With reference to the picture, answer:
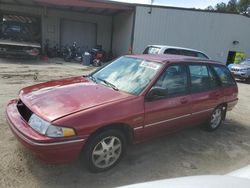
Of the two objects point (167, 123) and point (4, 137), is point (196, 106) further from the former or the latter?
point (4, 137)

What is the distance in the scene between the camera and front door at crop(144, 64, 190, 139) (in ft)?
12.0

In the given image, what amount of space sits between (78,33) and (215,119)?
17.6 meters

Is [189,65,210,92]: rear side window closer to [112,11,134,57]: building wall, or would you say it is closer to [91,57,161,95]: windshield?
[91,57,161,95]: windshield

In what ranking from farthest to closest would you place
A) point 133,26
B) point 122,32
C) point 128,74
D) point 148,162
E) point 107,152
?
point 122,32 < point 133,26 < point 128,74 < point 148,162 < point 107,152

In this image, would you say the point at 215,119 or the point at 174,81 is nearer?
the point at 174,81

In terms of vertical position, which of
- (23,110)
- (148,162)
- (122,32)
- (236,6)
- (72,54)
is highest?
(236,6)

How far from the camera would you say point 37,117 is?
3.02m

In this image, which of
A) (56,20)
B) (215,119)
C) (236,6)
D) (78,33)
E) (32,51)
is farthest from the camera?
(236,6)

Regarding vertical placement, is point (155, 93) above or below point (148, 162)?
above

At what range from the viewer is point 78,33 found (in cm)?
2081

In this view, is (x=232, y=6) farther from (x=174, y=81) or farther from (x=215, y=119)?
(x=174, y=81)

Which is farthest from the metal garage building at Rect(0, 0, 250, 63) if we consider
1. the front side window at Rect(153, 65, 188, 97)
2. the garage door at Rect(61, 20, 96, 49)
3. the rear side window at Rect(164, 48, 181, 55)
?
the front side window at Rect(153, 65, 188, 97)

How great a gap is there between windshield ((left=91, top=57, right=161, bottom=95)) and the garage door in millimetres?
17240

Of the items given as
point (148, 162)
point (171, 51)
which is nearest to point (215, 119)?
point (148, 162)
